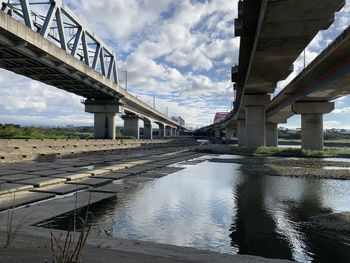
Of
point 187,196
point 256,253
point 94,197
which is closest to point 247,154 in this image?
point 187,196

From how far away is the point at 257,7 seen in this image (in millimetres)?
18266

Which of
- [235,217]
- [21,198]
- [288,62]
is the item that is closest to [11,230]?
[21,198]

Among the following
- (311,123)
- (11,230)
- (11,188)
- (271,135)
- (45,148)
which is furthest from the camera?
(271,135)

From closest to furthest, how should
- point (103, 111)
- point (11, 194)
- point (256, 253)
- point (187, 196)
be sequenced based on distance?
point (256, 253), point (11, 194), point (187, 196), point (103, 111)

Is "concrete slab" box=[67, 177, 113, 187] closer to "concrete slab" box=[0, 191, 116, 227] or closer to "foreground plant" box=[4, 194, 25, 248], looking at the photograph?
"concrete slab" box=[0, 191, 116, 227]

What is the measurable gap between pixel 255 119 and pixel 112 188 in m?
40.6

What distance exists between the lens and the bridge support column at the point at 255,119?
51.6 meters

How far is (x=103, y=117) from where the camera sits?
65.6 meters

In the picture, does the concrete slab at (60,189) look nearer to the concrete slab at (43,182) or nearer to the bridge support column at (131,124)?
the concrete slab at (43,182)

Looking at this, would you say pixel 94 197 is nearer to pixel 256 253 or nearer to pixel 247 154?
pixel 256 253

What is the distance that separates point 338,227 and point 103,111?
5803cm

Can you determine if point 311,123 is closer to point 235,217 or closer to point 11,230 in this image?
point 235,217

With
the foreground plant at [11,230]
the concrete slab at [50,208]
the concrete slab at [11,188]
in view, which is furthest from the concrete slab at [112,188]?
the foreground plant at [11,230]

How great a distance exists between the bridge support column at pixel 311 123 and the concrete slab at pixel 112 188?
37673 mm
